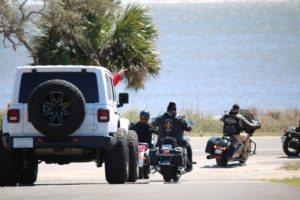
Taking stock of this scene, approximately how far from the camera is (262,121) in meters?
41.8

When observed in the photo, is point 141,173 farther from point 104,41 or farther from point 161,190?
point 104,41

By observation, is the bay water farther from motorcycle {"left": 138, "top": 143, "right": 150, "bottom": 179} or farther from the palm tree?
motorcycle {"left": 138, "top": 143, "right": 150, "bottom": 179}

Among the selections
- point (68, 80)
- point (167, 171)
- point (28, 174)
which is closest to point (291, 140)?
point (167, 171)

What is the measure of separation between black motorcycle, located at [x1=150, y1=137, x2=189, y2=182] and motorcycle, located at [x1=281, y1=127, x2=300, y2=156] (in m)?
7.54

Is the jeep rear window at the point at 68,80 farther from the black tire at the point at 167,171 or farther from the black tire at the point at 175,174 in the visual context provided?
the black tire at the point at 175,174

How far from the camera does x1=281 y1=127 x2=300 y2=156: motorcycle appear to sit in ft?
97.1

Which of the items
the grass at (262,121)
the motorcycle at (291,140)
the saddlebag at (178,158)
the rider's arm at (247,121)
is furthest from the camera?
the grass at (262,121)

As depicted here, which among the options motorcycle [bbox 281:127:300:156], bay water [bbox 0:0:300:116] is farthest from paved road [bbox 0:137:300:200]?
bay water [bbox 0:0:300:116]

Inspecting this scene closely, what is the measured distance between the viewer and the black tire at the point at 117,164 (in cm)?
1975

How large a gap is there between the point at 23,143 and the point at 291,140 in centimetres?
1191

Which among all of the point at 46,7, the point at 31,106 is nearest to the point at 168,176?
the point at 31,106

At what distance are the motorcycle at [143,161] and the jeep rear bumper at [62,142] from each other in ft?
9.80

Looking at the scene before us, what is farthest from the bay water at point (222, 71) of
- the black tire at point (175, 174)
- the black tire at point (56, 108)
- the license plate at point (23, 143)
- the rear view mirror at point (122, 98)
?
the black tire at point (56, 108)

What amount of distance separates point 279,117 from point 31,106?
2542 cm
